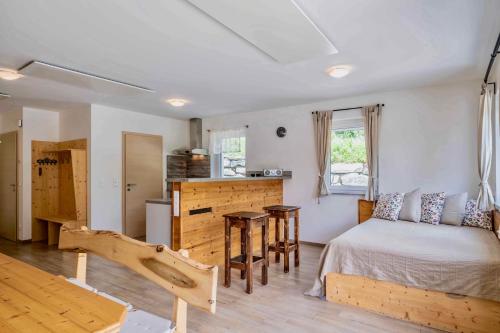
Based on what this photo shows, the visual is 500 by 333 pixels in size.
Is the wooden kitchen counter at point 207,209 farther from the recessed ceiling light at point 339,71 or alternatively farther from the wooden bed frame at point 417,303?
the recessed ceiling light at point 339,71

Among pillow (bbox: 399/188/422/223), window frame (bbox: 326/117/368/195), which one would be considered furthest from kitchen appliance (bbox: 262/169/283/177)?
pillow (bbox: 399/188/422/223)

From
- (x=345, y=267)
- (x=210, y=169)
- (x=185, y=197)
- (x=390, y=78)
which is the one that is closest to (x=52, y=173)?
(x=210, y=169)

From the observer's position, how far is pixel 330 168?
495 centimetres

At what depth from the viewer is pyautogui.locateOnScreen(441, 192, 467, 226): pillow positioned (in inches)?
140

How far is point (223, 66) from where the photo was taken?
10.6ft

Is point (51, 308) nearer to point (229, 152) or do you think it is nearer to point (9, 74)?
point (9, 74)

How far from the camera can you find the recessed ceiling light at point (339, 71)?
3.27m

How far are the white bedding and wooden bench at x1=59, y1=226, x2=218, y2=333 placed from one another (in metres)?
1.88

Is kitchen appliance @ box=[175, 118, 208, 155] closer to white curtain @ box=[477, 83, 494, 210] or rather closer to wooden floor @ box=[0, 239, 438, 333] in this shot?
wooden floor @ box=[0, 239, 438, 333]

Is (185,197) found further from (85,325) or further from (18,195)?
(18,195)

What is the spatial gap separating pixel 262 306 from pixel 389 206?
7.26 feet

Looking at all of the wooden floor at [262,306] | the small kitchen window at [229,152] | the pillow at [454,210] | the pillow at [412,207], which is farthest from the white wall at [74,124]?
the pillow at [454,210]

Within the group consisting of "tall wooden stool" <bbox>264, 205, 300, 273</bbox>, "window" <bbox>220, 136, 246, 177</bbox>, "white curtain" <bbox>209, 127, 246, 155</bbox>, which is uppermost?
"white curtain" <bbox>209, 127, 246, 155</bbox>

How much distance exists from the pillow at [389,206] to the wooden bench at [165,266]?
10.8 feet
